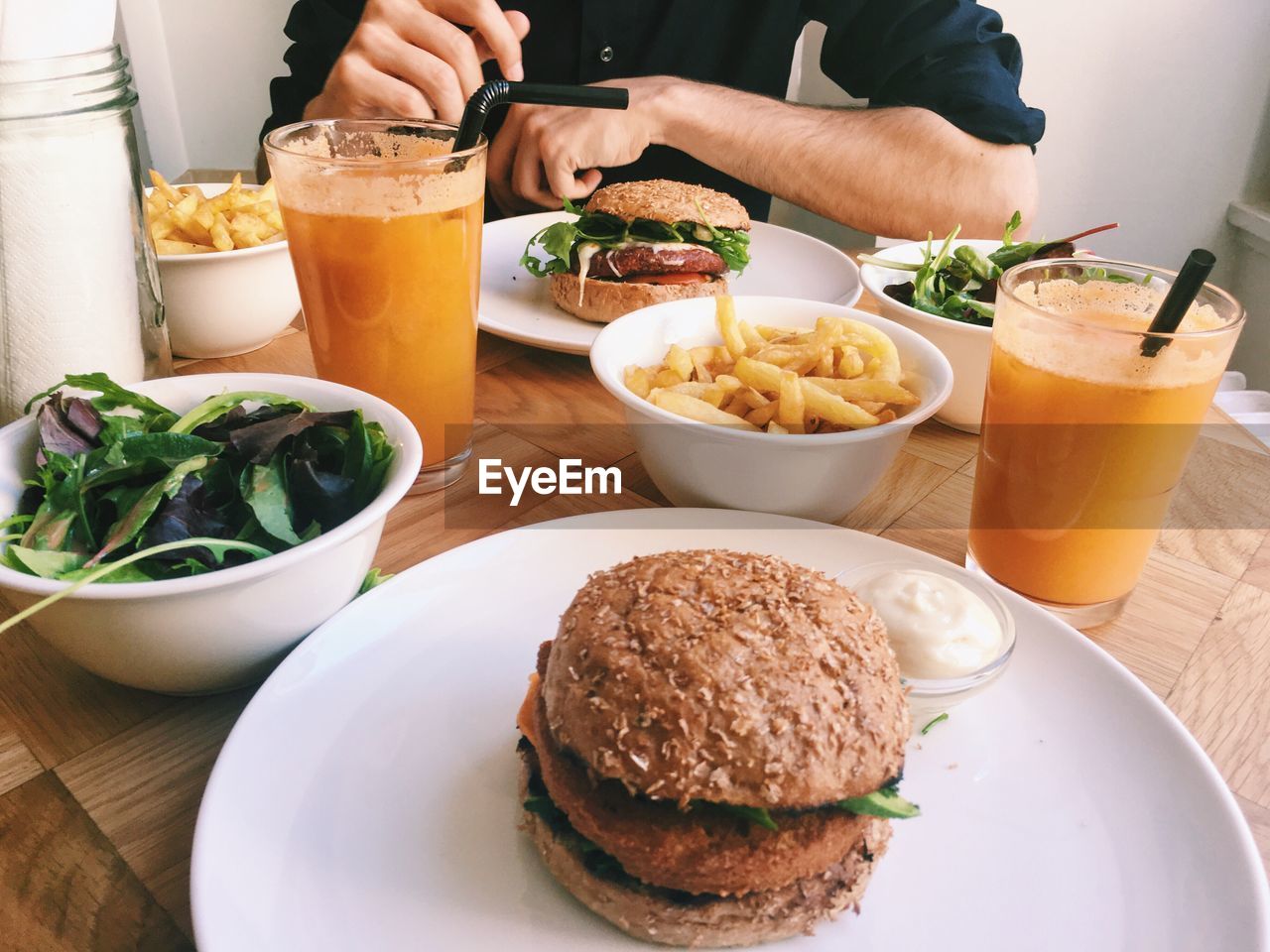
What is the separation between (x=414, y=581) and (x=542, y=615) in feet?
0.61

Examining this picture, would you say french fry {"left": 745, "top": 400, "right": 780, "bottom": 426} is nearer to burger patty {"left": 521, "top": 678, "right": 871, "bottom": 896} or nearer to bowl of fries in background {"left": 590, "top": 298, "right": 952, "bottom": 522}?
bowl of fries in background {"left": 590, "top": 298, "right": 952, "bottom": 522}

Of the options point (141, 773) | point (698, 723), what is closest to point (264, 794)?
point (141, 773)

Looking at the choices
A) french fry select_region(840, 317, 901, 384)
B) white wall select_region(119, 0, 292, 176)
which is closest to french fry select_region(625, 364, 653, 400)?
french fry select_region(840, 317, 901, 384)

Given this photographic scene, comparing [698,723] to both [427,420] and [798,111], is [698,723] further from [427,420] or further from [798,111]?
[798,111]

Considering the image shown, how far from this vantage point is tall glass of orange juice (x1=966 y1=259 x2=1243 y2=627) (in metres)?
1.17

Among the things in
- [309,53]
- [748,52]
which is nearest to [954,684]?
[748,52]

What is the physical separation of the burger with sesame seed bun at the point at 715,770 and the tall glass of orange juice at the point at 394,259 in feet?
2.58

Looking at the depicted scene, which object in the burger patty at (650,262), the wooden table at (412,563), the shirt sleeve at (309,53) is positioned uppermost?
the shirt sleeve at (309,53)

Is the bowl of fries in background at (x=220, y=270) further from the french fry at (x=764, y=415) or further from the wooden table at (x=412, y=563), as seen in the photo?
the french fry at (x=764, y=415)

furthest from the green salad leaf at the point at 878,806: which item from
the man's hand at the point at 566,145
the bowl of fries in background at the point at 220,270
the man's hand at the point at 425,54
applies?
the man's hand at the point at 566,145

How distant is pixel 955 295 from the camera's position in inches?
73.1

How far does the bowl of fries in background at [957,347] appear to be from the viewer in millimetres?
1677

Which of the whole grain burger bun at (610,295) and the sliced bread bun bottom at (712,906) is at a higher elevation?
the whole grain burger bun at (610,295)

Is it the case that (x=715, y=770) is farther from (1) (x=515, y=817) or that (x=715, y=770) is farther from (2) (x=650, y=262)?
(2) (x=650, y=262)
